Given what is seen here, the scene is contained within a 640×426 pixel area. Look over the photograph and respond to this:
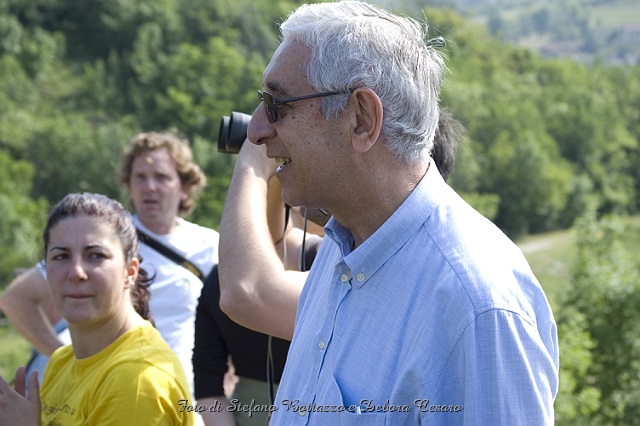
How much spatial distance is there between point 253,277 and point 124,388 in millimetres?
467

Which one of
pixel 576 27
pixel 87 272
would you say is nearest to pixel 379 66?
pixel 87 272

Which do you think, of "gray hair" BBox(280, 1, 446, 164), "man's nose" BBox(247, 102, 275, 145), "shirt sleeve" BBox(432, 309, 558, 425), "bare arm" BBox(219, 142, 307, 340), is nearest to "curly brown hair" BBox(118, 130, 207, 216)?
"bare arm" BBox(219, 142, 307, 340)

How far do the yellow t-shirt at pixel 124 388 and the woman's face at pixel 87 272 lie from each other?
10 centimetres

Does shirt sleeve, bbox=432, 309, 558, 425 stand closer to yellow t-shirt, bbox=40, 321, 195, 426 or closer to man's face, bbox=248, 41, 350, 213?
man's face, bbox=248, 41, 350, 213

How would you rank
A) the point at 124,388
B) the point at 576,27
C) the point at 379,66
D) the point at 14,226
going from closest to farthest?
the point at 379,66
the point at 124,388
the point at 14,226
the point at 576,27

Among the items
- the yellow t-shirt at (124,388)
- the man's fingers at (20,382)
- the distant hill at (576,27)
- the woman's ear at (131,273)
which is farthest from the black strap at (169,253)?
the distant hill at (576,27)

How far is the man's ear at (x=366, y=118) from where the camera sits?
1.44 m

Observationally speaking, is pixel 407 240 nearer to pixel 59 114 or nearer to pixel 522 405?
pixel 522 405

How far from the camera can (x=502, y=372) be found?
1.24 m

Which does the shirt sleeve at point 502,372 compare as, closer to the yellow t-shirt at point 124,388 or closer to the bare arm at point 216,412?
the yellow t-shirt at point 124,388

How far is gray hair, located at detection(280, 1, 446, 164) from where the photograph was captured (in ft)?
4.75

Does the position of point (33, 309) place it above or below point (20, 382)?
below

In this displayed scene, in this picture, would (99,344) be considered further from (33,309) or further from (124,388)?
(33,309)

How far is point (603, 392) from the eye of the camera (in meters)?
19.4
